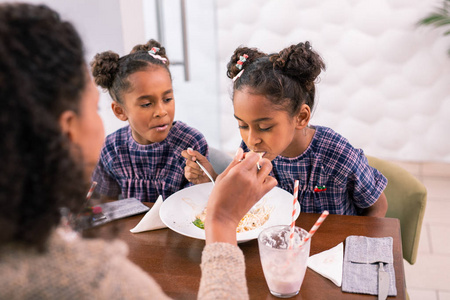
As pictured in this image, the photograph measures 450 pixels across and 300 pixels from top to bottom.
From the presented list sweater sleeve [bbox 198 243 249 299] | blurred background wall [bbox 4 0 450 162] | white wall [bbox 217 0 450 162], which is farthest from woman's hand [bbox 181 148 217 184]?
white wall [bbox 217 0 450 162]

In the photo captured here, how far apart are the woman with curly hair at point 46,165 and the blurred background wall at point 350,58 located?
2480 millimetres

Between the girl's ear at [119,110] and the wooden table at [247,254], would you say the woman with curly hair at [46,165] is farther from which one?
the girl's ear at [119,110]

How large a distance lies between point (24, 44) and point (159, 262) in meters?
0.69

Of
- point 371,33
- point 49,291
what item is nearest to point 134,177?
point 49,291

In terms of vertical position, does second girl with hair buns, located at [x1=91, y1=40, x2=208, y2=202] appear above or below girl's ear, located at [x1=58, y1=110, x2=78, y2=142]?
below

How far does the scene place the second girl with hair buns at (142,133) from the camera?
161cm

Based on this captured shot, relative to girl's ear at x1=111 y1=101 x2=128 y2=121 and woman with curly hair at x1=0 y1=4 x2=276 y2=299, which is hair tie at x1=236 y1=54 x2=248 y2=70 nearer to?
girl's ear at x1=111 y1=101 x2=128 y2=121

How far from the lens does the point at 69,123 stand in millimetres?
582

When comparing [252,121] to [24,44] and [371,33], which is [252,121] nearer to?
[24,44]

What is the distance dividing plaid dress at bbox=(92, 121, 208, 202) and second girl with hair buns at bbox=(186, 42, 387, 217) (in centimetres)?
18

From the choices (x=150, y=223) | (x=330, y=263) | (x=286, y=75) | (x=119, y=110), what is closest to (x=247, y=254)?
(x=330, y=263)

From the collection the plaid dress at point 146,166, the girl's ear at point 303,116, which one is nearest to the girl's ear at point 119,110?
the plaid dress at point 146,166

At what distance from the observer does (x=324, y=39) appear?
11.2 feet

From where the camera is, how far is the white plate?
3.77 feet
